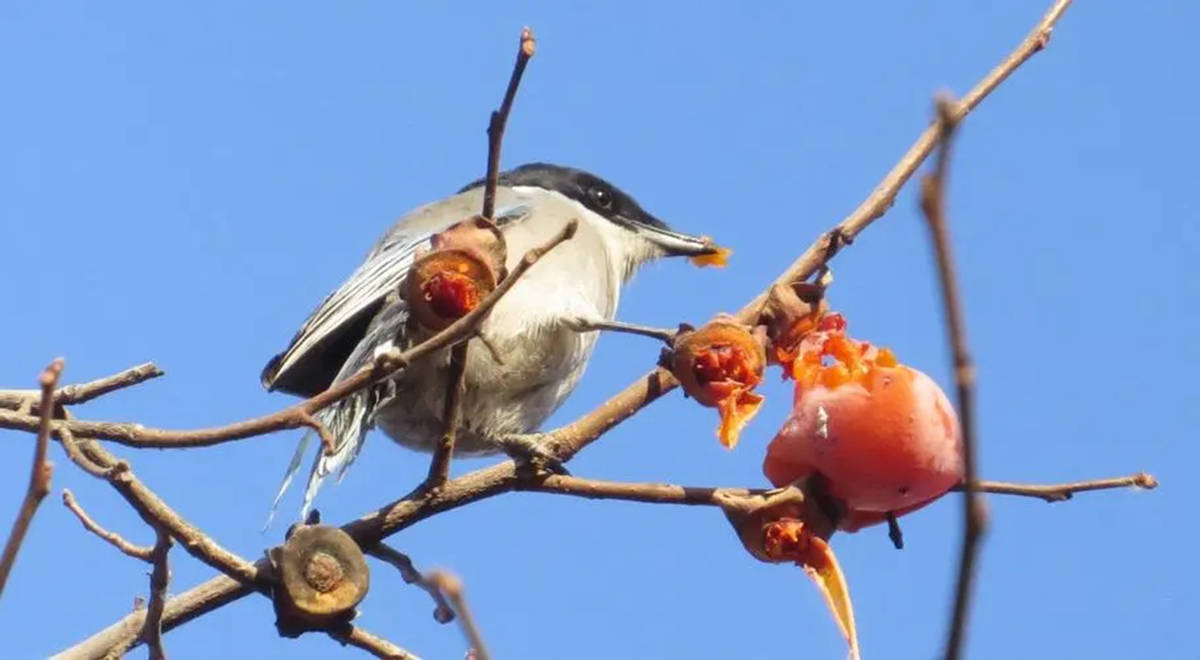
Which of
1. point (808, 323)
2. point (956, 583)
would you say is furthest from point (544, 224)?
point (956, 583)

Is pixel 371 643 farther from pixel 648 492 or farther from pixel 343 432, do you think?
pixel 343 432

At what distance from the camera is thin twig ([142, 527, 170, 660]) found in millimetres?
1949

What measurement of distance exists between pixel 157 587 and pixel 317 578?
250 mm

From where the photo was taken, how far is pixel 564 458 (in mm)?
2373

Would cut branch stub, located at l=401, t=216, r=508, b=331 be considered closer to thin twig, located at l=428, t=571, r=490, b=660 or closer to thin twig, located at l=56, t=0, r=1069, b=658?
thin twig, located at l=56, t=0, r=1069, b=658

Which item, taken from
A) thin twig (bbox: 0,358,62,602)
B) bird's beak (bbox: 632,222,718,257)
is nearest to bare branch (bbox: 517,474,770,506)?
thin twig (bbox: 0,358,62,602)

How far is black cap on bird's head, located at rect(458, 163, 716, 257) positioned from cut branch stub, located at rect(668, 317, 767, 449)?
2148 millimetres

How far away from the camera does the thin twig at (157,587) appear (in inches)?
76.7

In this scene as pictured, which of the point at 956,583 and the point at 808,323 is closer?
the point at 956,583

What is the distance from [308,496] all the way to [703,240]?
1712 millimetres

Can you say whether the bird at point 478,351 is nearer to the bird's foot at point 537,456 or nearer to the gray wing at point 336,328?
the gray wing at point 336,328

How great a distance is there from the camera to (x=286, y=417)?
181 cm

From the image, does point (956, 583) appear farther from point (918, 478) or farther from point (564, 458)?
point (564, 458)

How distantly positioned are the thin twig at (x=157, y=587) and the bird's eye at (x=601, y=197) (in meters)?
2.87
